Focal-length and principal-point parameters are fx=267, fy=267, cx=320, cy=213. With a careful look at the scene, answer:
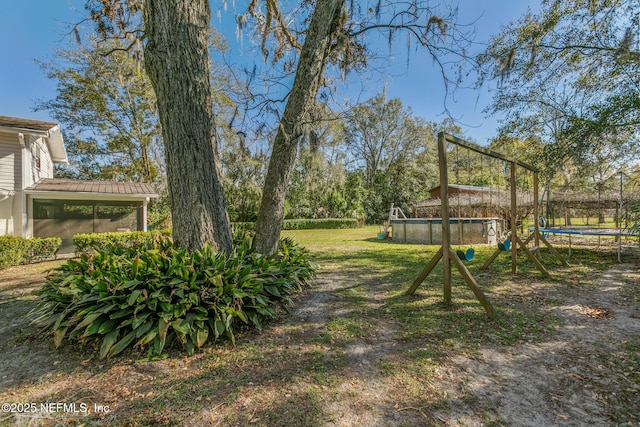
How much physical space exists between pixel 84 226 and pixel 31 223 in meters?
1.43

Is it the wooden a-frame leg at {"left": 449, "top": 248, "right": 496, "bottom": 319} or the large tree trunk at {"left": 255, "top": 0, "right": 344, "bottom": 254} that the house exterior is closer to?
the large tree trunk at {"left": 255, "top": 0, "right": 344, "bottom": 254}

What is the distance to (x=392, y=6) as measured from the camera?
4.76 m

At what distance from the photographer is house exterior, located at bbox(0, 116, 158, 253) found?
9195mm

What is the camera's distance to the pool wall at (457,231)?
1106cm

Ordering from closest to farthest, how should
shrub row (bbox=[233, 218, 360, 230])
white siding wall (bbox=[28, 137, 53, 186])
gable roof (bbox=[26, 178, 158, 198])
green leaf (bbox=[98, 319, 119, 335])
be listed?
green leaf (bbox=[98, 319, 119, 335]) < gable roof (bbox=[26, 178, 158, 198]) < white siding wall (bbox=[28, 137, 53, 186]) < shrub row (bbox=[233, 218, 360, 230])

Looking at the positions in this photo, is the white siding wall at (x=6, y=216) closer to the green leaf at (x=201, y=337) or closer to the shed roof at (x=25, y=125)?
the shed roof at (x=25, y=125)

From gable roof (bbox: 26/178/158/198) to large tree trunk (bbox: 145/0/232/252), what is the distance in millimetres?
9211

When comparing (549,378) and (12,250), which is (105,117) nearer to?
(12,250)

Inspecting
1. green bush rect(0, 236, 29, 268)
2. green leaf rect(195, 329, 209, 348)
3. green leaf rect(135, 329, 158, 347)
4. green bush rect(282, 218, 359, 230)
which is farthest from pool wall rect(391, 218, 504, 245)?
green bush rect(0, 236, 29, 268)

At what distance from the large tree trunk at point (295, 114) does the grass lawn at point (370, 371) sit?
142cm

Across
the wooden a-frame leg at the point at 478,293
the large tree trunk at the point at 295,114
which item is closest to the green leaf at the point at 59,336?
the large tree trunk at the point at 295,114

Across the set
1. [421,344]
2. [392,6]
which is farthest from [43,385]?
[392,6]

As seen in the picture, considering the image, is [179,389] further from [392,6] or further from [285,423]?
[392,6]

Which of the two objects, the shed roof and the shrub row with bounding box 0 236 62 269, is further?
the shed roof
